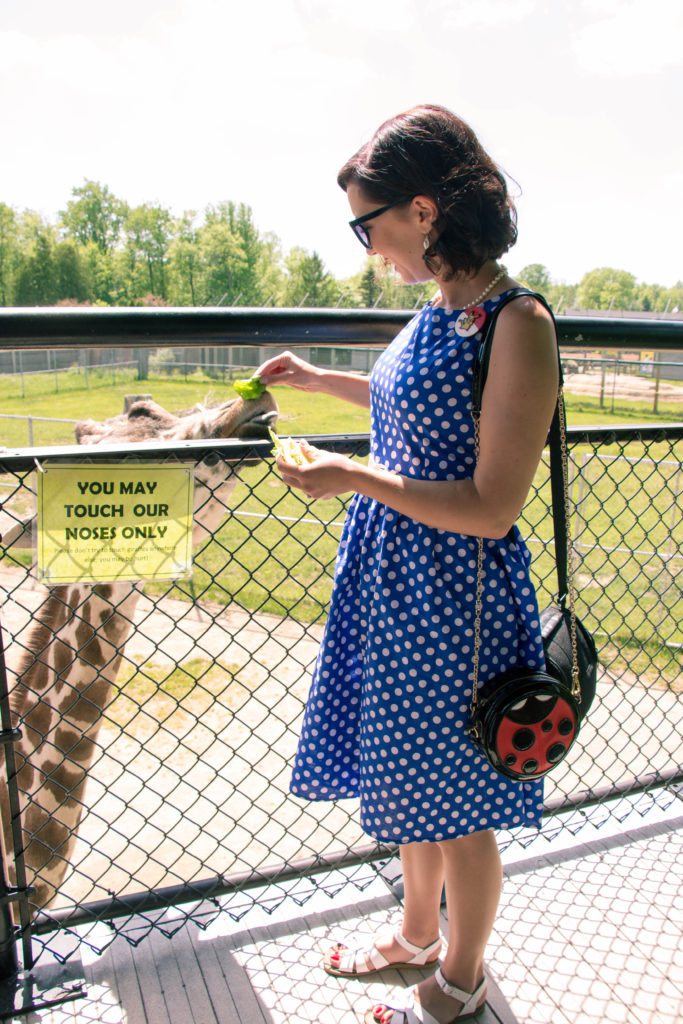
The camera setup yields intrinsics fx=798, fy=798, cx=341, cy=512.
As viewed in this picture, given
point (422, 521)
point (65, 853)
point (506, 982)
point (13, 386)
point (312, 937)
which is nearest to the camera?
point (422, 521)

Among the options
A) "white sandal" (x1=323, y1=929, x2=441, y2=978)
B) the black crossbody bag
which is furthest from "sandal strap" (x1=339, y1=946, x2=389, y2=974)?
the black crossbody bag

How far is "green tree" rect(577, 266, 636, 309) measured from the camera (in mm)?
83375

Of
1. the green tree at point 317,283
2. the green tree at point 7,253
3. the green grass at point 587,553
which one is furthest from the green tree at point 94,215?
the green grass at point 587,553

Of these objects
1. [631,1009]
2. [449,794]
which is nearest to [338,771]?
[449,794]

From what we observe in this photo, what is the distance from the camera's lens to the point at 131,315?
1.95m

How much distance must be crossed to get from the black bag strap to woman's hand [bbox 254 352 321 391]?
669 millimetres

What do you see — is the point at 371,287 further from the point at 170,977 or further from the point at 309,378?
the point at 170,977

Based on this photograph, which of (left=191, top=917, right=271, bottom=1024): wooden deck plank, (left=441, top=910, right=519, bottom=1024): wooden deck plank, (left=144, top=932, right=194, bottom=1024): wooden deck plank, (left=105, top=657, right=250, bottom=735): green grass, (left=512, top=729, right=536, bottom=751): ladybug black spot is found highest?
(left=512, top=729, right=536, bottom=751): ladybug black spot

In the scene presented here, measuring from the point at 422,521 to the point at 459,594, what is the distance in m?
0.21

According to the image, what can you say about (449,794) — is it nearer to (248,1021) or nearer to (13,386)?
(248,1021)

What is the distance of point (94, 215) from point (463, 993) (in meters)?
73.0

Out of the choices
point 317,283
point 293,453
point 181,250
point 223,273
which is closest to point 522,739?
point 293,453

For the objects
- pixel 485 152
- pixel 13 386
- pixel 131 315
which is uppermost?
pixel 485 152

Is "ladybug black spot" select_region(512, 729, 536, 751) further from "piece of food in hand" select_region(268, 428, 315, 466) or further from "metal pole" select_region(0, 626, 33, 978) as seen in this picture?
"metal pole" select_region(0, 626, 33, 978)
